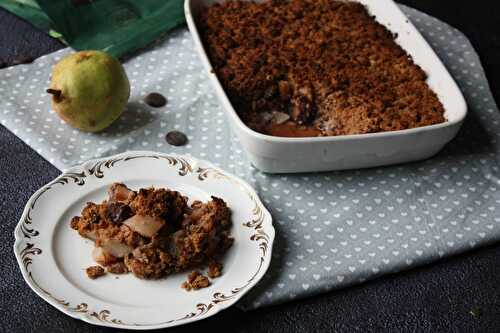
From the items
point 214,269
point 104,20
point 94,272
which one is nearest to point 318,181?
point 214,269

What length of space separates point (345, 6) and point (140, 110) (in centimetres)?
85

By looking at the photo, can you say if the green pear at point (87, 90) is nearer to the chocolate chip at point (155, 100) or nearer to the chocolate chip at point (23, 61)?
the chocolate chip at point (155, 100)

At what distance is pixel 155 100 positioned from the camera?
7.84 ft

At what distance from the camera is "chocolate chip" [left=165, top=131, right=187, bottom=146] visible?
2.25 meters

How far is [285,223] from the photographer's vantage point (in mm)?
2000

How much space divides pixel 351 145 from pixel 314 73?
1.33 feet

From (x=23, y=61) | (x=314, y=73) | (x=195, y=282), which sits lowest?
(x=23, y=61)

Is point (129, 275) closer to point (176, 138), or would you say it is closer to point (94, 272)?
point (94, 272)

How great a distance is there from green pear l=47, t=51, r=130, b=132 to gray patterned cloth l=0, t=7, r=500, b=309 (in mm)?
72

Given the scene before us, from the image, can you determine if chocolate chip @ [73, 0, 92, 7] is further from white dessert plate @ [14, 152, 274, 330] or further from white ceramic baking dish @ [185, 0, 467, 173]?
white dessert plate @ [14, 152, 274, 330]

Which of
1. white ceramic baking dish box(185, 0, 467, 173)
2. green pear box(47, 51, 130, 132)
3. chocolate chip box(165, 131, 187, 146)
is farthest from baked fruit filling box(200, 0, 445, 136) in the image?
green pear box(47, 51, 130, 132)

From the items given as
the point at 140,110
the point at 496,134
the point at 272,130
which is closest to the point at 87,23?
the point at 140,110

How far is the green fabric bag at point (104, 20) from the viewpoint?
260 cm

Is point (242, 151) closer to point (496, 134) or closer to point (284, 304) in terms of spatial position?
point (284, 304)
